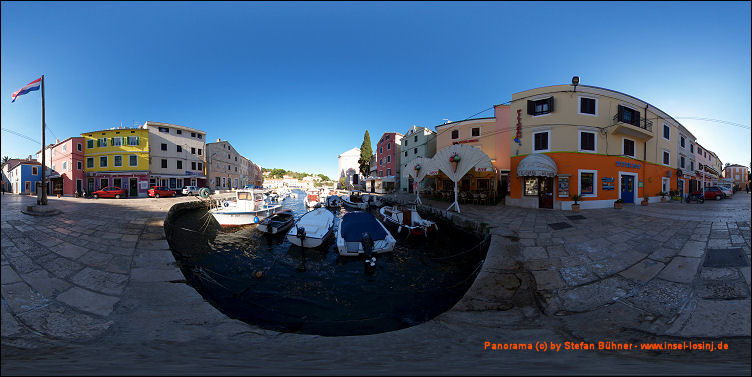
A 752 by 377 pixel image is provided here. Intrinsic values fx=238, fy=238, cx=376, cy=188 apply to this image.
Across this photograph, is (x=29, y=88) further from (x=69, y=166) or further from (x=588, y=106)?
(x=69, y=166)

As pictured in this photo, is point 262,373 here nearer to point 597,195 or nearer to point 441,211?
point 441,211

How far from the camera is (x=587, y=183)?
11938 millimetres

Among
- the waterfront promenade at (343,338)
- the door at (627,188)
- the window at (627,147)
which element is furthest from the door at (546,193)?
the waterfront promenade at (343,338)

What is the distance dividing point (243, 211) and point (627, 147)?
71.6ft

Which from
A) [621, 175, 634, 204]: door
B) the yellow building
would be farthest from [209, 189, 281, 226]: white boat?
[621, 175, 634, 204]: door

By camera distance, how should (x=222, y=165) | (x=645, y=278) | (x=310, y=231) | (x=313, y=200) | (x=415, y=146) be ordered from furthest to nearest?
(x=222, y=165)
(x=415, y=146)
(x=313, y=200)
(x=310, y=231)
(x=645, y=278)

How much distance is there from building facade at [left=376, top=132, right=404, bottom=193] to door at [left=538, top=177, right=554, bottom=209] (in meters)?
19.1

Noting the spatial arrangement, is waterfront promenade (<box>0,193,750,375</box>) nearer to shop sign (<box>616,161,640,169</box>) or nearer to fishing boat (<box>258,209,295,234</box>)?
fishing boat (<box>258,209,295,234</box>)

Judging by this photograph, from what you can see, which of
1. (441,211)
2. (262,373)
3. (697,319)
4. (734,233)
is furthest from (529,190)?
(262,373)

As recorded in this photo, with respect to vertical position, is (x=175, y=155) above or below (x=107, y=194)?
above

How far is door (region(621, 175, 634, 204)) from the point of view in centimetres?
1281

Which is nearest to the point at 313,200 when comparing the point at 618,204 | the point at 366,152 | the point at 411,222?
the point at 411,222

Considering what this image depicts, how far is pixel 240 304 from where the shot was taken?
5344 millimetres

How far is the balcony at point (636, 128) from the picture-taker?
39.3 feet
